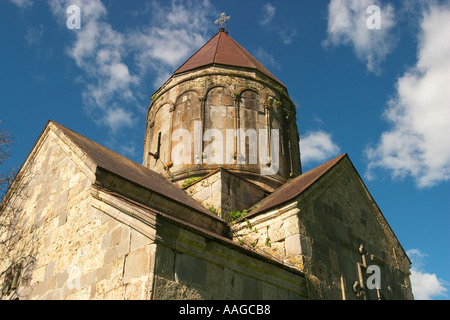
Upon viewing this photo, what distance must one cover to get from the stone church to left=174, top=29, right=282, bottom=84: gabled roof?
0.31 feet

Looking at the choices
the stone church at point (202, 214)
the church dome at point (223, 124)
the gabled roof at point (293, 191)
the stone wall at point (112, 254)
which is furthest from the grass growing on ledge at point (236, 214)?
the stone wall at point (112, 254)

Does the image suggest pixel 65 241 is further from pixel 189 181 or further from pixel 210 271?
pixel 189 181

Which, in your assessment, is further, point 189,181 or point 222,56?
point 222,56

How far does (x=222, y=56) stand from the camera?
13.3 m

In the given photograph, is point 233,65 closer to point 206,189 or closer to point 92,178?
point 206,189

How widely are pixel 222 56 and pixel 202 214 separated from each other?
6.64 m

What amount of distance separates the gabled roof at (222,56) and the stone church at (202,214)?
0.09m

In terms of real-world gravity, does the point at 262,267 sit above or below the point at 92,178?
below

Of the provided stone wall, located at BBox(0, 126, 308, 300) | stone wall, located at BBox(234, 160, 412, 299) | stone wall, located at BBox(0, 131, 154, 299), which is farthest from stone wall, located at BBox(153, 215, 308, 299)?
stone wall, located at BBox(234, 160, 412, 299)

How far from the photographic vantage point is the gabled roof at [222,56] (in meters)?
12.8

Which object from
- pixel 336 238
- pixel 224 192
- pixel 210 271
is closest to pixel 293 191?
pixel 336 238
